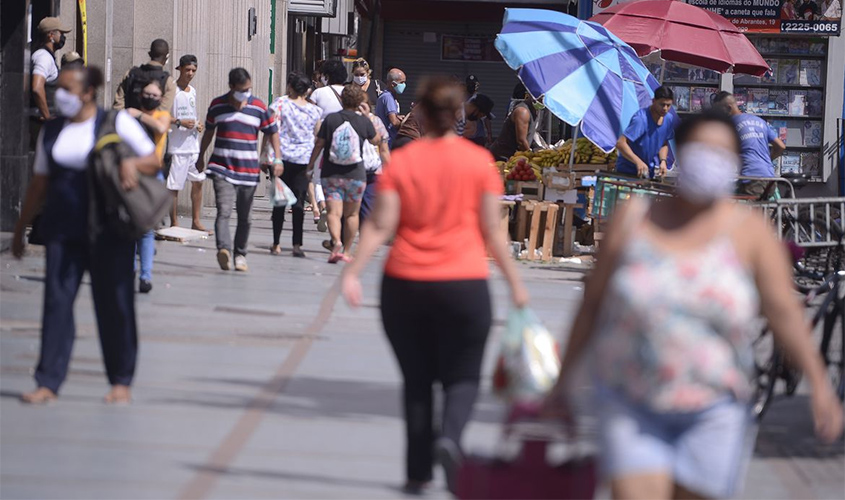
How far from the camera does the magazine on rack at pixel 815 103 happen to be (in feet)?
71.9

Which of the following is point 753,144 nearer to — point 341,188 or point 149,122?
point 341,188

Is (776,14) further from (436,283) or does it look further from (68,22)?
(436,283)

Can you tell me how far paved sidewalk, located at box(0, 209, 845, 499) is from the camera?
606cm

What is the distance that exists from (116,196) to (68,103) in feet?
1.96

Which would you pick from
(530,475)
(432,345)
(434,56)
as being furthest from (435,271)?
(434,56)

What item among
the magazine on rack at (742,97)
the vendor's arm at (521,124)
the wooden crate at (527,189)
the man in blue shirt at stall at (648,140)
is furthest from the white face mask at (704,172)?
the magazine on rack at (742,97)

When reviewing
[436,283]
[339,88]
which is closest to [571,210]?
[339,88]

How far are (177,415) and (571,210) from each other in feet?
30.7

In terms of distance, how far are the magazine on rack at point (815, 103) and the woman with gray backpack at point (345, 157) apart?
10.1 m

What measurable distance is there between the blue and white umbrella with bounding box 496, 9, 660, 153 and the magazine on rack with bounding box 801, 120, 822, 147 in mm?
6857

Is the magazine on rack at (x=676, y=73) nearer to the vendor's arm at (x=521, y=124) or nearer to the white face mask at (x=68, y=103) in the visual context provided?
the vendor's arm at (x=521, y=124)

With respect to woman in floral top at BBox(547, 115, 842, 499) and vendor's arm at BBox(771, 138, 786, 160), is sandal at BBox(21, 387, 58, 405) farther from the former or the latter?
vendor's arm at BBox(771, 138, 786, 160)

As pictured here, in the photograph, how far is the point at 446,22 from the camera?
1676 inches

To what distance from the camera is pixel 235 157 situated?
1286cm
